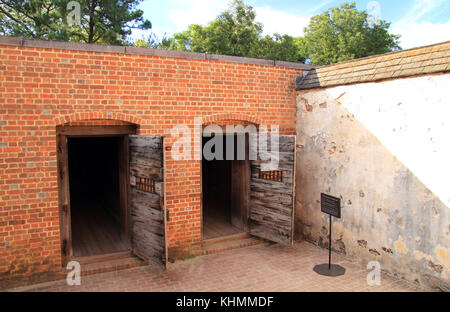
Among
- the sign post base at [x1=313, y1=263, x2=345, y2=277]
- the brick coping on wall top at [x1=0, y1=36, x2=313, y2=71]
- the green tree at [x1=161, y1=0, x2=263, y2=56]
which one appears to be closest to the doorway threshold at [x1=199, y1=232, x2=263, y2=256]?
the sign post base at [x1=313, y1=263, x2=345, y2=277]

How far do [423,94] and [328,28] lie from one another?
30.7m

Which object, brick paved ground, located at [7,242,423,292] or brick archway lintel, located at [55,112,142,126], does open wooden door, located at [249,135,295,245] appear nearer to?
brick paved ground, located at [7,242,423,292]

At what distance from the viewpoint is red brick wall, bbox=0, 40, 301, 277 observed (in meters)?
5.41

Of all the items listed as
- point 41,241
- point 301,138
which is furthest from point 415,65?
point 41,241

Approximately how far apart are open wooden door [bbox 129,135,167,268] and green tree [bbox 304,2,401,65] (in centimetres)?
2688

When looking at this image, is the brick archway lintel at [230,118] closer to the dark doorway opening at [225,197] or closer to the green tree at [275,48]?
the dark doorway opening at [225,197]

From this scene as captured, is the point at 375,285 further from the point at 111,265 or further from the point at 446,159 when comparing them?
the point at 111,265

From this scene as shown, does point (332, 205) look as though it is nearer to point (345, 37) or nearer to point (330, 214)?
point (330, 214)

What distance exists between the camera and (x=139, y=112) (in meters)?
6.29

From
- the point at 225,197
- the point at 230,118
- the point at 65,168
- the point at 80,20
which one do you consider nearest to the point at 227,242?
the point at 230,118

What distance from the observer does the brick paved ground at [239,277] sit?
5656mm

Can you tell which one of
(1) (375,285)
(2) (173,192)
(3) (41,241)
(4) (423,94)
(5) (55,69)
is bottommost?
(1) (375,285)

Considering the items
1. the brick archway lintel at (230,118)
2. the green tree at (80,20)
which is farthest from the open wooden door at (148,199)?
the green tree at (80,20)

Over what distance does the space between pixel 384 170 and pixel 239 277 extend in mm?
3124
